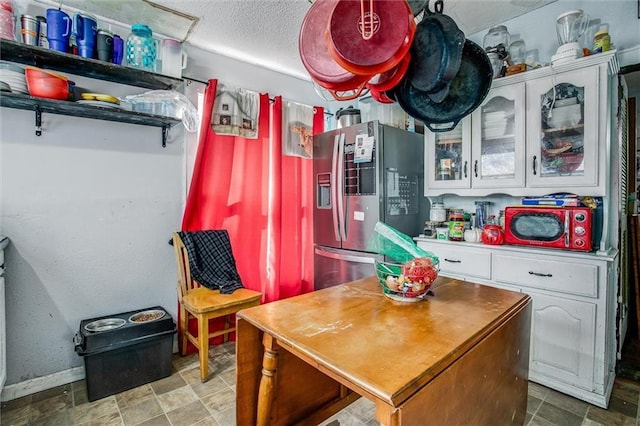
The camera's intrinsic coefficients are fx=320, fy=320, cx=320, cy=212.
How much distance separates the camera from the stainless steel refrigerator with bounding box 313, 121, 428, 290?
2.58 meters

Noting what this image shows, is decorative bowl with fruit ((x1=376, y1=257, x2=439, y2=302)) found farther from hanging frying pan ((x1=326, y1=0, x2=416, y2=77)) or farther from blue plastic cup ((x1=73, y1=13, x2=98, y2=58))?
blue plastic cup ((x1=73, y1=13, x2=98, y2=58))

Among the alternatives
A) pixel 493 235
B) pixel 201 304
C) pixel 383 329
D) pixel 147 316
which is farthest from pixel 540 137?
pixel 147 316

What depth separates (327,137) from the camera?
298cm

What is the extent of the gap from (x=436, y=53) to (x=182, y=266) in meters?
2.14

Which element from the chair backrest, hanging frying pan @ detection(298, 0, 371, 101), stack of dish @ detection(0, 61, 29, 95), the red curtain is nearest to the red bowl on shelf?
stack of dish @ detection(0, 61, 29, 95)

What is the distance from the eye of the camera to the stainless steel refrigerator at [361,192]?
258 cm

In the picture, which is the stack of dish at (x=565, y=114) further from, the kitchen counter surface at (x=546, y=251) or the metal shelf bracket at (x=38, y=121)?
the metal shelf bracket at (x=38, y=121)

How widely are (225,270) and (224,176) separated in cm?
79

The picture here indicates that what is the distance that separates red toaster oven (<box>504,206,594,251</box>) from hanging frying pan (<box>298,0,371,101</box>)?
60.9 inches

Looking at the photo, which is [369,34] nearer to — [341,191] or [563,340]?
[341,191]

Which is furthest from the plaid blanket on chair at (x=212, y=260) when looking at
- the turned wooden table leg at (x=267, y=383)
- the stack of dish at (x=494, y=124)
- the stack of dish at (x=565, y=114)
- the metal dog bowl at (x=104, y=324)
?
the stack of dish at (x=565, y=114)

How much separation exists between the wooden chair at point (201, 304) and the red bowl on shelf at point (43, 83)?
3.69 ft

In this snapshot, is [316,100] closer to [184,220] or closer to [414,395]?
[184,220]

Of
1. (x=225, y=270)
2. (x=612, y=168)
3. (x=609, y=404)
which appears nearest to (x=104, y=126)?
(x=225, y=270)
